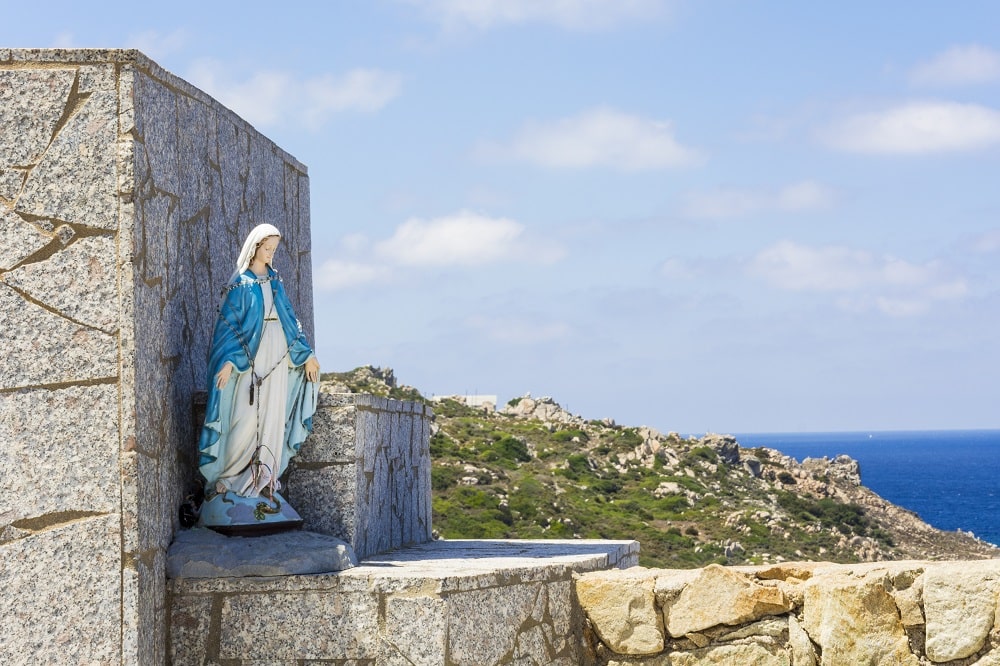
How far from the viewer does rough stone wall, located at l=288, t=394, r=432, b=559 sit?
25.3 ft

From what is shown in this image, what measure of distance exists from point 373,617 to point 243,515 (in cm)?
104

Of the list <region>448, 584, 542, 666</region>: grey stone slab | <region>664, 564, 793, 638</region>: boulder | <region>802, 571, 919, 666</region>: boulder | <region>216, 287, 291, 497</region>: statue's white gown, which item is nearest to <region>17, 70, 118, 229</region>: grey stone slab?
<region>216, 287, 291, 497</region>: statue's white gown

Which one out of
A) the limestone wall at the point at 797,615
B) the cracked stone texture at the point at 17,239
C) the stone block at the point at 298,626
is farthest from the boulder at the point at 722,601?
the cracked stone texture at the point at 17,239

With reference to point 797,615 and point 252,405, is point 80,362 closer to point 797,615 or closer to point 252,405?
point 252,405

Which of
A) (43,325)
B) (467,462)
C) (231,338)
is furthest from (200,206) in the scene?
(467,462)

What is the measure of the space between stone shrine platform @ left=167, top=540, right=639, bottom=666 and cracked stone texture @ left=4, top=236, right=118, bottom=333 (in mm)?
1579

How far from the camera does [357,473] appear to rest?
26.0 feet

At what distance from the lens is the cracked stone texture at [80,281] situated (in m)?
6.45

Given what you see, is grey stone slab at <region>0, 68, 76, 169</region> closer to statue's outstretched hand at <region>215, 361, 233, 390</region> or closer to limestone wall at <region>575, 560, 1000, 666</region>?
statue's outstretched hand at <region>215, 361, 233, 390</region>

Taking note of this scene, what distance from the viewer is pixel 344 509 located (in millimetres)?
7746

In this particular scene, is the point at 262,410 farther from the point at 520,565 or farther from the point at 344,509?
the point at 520,565

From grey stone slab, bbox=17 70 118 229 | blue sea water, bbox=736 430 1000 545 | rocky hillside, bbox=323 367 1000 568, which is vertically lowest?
blue sea water, bbox=736 430 1000 545

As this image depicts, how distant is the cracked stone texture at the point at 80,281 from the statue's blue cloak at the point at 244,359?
89 cm

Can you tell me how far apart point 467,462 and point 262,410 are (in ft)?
73.9
